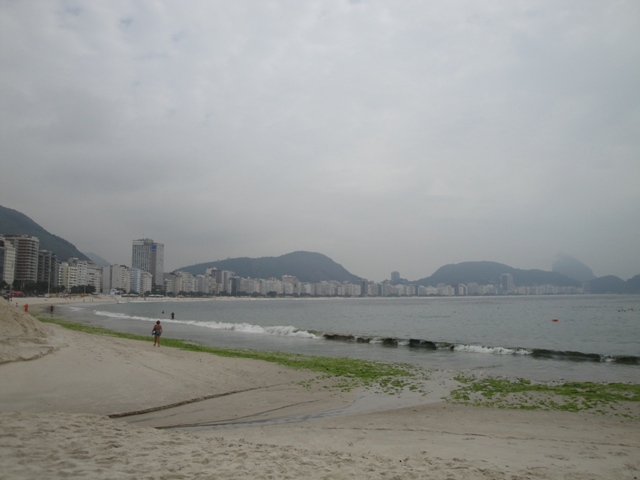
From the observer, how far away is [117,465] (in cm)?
623

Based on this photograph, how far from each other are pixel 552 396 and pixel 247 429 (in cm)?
1102

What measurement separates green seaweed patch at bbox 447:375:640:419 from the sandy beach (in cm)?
83

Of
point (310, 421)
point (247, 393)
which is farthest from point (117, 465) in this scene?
point (247, 393)

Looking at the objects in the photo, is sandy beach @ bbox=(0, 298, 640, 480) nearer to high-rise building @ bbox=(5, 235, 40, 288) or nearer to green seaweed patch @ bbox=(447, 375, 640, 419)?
green seaweed patch @ bbox=(447, 375, 640, 419)

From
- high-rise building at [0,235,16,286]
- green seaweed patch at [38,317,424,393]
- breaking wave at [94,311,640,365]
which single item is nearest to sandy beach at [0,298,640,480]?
green seaweed patch at [38,317,424,393]

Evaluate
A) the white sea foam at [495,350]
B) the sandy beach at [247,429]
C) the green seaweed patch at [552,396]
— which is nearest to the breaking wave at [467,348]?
the white sea foam at [495,350]

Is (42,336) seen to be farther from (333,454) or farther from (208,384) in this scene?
(333,454)

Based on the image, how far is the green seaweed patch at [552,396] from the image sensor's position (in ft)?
43.2

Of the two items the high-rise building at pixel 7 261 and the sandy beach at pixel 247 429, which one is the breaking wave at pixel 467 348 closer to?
the sandy beach at pixel 247 429

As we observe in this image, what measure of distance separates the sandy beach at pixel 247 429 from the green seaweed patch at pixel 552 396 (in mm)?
830

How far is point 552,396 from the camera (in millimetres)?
14867

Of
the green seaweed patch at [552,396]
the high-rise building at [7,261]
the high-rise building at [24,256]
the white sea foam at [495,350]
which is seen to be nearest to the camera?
the green seaweed patch at [552,396]

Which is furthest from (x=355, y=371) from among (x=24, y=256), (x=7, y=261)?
(x=24, y=256)

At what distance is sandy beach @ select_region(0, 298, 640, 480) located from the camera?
21.5ft
